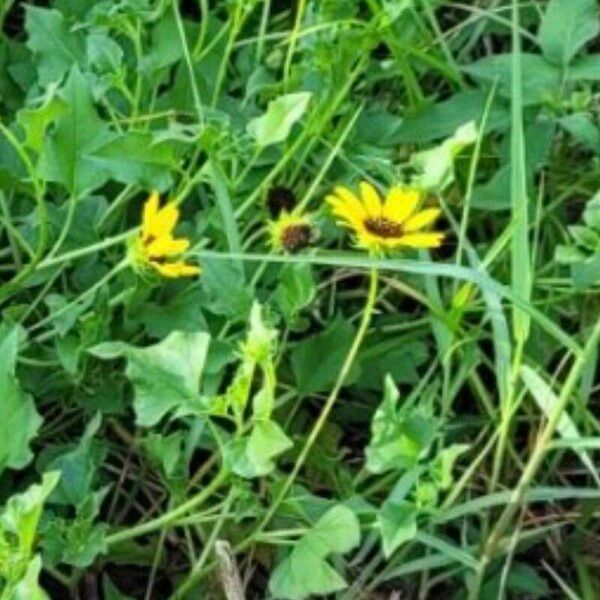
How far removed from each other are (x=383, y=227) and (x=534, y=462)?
7.1 inches

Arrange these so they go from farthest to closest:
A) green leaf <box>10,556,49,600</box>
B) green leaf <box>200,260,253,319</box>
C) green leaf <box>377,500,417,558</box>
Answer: green leaf <box>200,260,253,319</box> → green leaf <box>377,500,417,558</box> → green leaf <box>10,556,49,600</box>

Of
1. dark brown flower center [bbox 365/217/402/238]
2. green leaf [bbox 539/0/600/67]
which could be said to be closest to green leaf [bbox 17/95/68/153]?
dark brown flower center [bbox 365/217/402/238]

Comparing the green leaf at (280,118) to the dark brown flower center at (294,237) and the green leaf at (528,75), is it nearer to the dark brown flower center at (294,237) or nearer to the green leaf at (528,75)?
the dark brown flower center at (294,237)

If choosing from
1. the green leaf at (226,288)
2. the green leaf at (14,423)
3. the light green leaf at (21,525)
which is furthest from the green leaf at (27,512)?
the green leaf at (226,288)

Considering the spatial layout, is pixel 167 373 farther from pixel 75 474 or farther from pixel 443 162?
pixel 443 162

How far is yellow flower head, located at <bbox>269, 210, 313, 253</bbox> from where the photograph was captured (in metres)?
1.19

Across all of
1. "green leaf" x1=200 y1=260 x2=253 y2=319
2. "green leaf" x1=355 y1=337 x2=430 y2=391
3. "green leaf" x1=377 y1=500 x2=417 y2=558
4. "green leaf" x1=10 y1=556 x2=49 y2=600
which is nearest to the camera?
"green leaf" x1=10 y1=556 x2=49 y2=600

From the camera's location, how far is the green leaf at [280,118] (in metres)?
1.19

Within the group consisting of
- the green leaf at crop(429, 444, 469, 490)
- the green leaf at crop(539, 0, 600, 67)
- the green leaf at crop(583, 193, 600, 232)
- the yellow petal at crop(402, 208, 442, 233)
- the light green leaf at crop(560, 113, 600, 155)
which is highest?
the yellow petal at crop(402, 208, 442, 233)

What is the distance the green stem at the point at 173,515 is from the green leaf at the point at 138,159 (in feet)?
0.71

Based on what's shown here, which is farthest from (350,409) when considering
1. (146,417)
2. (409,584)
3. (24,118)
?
(24,118)

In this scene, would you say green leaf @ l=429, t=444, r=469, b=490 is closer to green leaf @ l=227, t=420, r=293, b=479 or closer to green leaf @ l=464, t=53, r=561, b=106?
green leaf @ l=227, t=420, r=293, b=479

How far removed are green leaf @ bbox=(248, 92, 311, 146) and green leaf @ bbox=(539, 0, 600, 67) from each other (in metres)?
0.29

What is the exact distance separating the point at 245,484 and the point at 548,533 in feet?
0.88
